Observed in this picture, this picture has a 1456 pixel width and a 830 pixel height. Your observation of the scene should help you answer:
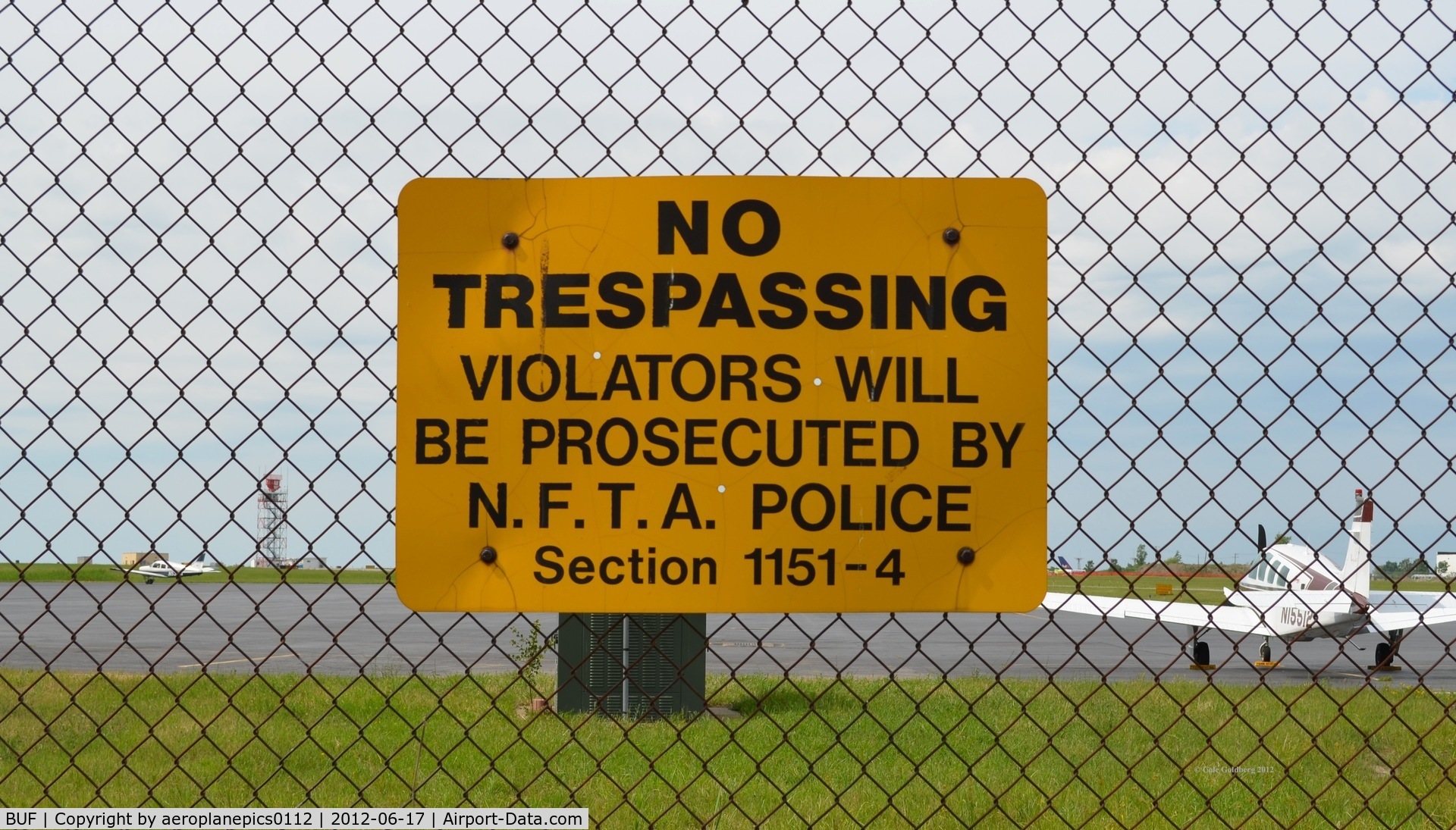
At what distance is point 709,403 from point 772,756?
211 inches

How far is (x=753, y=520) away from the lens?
2.68 meters

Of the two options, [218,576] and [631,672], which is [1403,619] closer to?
[631,672]

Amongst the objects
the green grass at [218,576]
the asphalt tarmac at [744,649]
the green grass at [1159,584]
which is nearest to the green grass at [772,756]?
the asphalt tarmac at [744,649]

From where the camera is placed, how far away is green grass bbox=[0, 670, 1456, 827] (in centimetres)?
542

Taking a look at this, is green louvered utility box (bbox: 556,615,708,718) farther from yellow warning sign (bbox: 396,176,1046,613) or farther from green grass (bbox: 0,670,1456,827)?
yellow warning sign (bbox: 396,176,1046,613)

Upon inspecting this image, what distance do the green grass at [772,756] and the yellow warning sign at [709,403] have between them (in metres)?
1.47

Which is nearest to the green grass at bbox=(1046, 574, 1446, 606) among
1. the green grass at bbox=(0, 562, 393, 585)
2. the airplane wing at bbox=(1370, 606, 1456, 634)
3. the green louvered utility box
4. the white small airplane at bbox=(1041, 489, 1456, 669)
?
the white small airplane at bbox=(1041, 489, 1456, 669)

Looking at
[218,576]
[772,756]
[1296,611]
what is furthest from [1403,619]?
[218,576]

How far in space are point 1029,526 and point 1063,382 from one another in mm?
373

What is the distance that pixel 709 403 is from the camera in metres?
2.69

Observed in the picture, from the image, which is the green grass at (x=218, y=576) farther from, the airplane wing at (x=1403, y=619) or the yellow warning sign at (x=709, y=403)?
the yellow warning sign at (x=709, y=403)

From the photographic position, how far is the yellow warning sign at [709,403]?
2678 mm

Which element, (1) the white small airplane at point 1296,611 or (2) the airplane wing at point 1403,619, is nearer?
(2) the airplane wing at point 1403,619

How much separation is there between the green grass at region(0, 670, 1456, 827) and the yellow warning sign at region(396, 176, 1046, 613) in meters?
1.47
